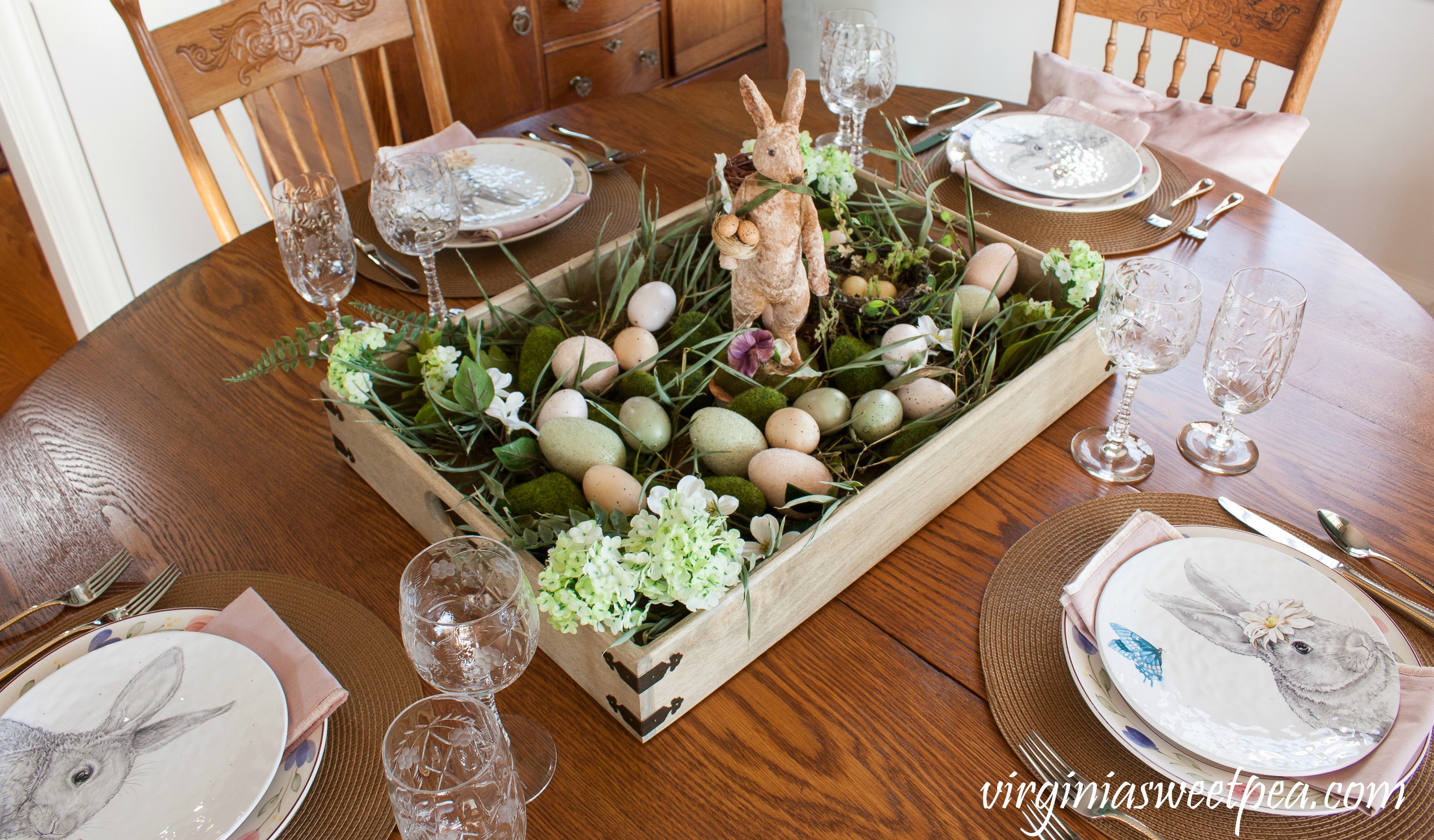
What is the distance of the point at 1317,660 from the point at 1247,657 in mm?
50

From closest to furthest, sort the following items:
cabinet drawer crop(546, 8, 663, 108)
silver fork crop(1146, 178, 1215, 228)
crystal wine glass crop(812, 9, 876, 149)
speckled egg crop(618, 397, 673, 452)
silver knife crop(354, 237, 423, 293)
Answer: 1. speckled egg crop(618, 397, 673, 452)
2. silver knife crop(354, 237, 423, 293)
3. silver fork crop(1146, 178, 1215, 228)
4. crystal wine glass crop(812, 9, 876, 149)
5. cabinet drawer crop(546, 8, 663, 108)

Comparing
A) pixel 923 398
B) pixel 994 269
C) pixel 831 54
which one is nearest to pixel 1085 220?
pixel 994 269

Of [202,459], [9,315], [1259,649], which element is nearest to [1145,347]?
[1259,649]

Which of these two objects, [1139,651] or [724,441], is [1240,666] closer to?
[1139,651]

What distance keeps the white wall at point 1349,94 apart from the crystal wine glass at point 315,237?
1.93 m

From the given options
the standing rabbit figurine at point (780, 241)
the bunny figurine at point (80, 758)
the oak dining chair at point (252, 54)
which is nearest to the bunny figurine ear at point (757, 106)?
the standing rabbit figurine at point (780, 241)

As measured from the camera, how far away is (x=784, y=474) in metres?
A: 0.82

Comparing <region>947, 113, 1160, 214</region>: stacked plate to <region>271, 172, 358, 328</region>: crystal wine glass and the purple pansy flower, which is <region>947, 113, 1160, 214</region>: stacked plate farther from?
<region>271, 172, 358, 328</region>: crystal wine glass

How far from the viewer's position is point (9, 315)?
2.49 m

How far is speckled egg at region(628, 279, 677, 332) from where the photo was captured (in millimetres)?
1045

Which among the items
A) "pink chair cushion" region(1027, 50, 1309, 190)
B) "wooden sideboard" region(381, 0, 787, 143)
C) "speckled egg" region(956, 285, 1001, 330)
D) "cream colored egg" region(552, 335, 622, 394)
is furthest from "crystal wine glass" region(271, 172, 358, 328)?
"pink chair cushion" region(1027, 50, 1309, 190)

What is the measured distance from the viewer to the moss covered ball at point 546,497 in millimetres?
804

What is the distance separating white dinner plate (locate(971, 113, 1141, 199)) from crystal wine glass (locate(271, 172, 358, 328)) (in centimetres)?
91

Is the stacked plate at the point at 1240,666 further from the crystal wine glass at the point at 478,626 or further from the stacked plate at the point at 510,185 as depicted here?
the stacked plate at the point at 510,185
